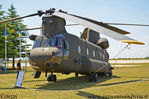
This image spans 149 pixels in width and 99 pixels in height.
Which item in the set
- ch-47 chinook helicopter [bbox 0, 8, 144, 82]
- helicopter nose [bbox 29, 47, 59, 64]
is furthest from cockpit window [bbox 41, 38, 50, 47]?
helicopter nose [bbox 29, 47, 59, 64]

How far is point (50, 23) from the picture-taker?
10891 mm

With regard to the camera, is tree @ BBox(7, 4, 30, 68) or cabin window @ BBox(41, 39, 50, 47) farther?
tree @ BBox(7, 4, 30, 68)

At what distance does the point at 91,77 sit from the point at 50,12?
5753 millimetres

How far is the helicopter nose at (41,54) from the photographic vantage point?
30.7 feet

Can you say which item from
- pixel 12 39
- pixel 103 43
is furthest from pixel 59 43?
pixel 12 39

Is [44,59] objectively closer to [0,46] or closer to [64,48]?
[64,48]

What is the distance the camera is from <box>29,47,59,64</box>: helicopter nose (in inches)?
368

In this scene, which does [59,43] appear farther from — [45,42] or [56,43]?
[45,42]

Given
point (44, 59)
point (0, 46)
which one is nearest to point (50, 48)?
point (44, 59)

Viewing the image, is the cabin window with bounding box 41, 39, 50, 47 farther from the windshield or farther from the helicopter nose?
the helicopter nose

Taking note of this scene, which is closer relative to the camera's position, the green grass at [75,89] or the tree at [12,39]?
the green grass at [75,89]

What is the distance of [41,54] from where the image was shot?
9406mm

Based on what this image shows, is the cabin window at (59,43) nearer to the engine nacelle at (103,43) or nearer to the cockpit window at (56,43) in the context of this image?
the cockpit window at (56,43)

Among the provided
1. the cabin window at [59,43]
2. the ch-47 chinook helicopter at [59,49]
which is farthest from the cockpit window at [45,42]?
the cabin window at [59,43]
